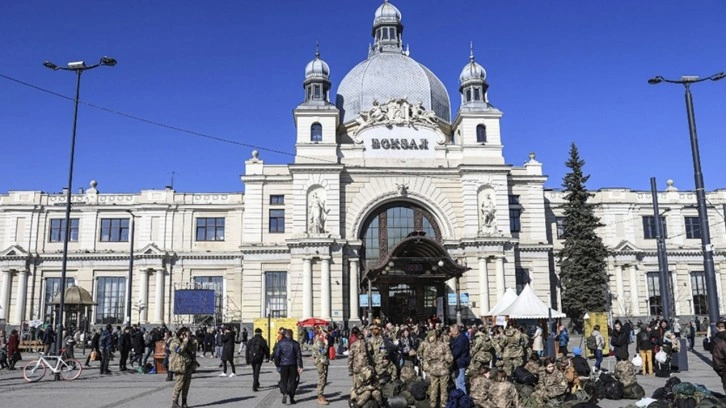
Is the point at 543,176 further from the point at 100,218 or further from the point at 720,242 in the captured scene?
the point at 100,218

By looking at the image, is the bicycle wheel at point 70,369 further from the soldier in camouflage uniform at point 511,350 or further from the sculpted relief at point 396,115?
the sculpted relief at point 396,115

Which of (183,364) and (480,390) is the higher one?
(183,364)

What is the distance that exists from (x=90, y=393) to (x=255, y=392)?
450cm

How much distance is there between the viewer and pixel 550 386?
1357cm

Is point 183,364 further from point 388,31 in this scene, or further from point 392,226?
point 388,31

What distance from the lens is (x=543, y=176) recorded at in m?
46.6

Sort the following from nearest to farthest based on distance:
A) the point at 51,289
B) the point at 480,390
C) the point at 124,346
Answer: the point at 480,390
the point at 124,346
the point at 51,289

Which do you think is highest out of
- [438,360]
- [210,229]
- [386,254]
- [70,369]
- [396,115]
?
[396,115]

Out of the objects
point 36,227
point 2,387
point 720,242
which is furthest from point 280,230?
point 720,242

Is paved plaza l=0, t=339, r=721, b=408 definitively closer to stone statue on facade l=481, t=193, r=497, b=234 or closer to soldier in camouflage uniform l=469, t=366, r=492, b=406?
soldier in camouflage uniform l=469, t=366, r=492, b=406

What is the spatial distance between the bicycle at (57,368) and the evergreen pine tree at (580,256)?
105 feet

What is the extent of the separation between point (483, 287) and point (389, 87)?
60.5 ft

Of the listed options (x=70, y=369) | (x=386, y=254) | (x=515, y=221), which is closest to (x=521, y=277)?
(x=515, y=221)

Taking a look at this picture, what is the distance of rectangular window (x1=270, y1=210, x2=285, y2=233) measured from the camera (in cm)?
4484
